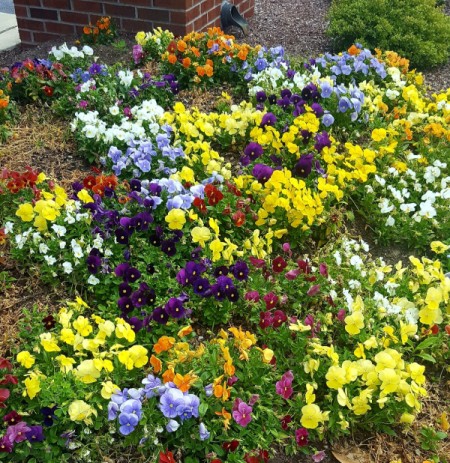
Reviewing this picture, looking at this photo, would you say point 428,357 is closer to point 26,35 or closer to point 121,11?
point 121,11

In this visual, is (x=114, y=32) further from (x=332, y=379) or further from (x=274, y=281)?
(x=332, y=379)

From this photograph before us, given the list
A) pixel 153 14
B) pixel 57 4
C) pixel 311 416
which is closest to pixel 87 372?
pixel 311 416

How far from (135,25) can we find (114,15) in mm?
244

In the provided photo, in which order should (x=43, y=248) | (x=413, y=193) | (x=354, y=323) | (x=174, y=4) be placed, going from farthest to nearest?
(x=174, y=4) → (x=413, y=193) → (x=43, y=248) → (x=354, y=323)

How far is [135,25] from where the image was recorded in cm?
564

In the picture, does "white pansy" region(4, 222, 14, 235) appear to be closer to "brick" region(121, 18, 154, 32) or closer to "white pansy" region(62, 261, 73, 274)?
"white pansy" region(62, 261, 73, 274)

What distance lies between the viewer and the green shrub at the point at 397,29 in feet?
19.6

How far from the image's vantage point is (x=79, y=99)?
13.9ft

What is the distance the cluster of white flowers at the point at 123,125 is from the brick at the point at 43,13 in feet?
7.44

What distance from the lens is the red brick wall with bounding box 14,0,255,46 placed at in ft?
17.9

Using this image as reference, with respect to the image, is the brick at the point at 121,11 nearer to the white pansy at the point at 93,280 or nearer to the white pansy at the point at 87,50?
the white pansy at the point at 87,50

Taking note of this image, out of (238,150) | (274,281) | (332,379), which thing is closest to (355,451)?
(332,379)

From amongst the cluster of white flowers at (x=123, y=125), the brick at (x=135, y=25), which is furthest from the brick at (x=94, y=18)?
the cluster of white flowers at (x=123, y=125)

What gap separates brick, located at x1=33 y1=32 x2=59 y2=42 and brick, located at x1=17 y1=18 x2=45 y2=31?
50 millimetres
